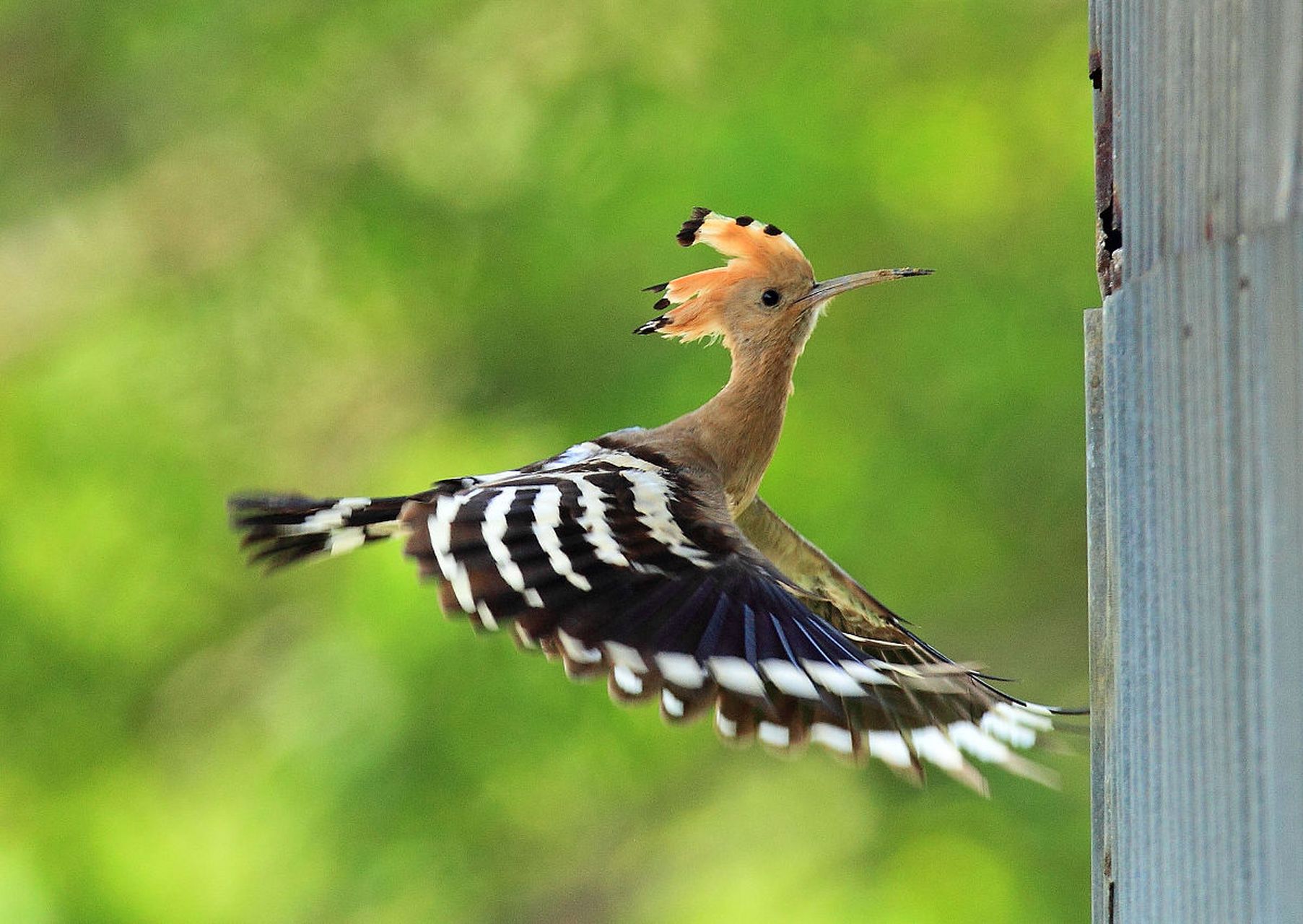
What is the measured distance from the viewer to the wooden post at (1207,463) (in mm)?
905

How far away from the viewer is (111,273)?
3.94 meters

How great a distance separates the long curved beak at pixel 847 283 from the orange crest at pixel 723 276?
0.04 meters

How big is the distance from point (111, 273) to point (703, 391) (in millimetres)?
1745

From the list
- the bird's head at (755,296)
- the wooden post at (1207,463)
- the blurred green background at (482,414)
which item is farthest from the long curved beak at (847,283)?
the blurred green background at (482,414)

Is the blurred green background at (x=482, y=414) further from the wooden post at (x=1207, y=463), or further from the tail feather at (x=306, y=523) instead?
the wooden post at (x=1207, y=463)

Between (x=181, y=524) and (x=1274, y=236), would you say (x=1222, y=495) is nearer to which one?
(x=1274, y=236)

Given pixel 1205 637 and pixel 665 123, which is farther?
pixel 665 123

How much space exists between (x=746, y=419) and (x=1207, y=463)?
3.23 ft

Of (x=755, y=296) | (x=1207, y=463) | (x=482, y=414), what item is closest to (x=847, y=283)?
(x=755, y=296)

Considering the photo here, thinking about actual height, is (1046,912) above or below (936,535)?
below

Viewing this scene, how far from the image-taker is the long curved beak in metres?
1.68

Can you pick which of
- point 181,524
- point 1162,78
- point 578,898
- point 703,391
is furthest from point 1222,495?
point 578,898

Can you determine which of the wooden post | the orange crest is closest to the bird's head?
the orange crest

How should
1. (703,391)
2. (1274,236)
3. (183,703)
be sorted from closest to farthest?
(1274,236), (703,391), (183,703)
